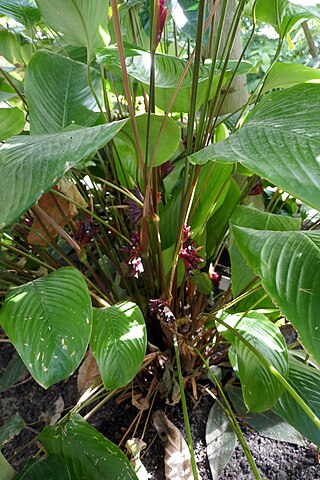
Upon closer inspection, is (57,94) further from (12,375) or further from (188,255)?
(12,375)

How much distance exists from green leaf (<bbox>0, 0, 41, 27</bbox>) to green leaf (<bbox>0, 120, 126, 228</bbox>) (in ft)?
1.66

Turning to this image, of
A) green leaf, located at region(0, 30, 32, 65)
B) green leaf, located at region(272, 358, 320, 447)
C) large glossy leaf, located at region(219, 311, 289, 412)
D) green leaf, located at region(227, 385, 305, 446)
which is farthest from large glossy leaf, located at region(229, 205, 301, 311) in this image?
green leaf, located at region(0, 30, 32, 65)

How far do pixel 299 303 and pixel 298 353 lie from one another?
424 mm

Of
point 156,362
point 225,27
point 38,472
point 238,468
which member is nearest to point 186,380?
point 156,362

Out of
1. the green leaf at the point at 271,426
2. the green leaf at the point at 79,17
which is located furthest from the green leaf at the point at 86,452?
the green leaf at the point at 79,17

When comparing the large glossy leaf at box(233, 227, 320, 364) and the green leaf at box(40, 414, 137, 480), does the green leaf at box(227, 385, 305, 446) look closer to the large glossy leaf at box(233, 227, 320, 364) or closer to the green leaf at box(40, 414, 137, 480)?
the green leaf at box(40, 414, 137, 480)

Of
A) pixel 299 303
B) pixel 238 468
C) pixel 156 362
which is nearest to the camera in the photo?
pixel 299 303

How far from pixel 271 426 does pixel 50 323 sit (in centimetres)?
48

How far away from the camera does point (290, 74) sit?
601mm

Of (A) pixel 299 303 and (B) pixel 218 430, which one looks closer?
(A) pixel 299 303

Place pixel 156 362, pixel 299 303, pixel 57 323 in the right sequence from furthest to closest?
pixel 156 362 < pixel 57 323 < pixel 299 303

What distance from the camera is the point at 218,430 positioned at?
75cm

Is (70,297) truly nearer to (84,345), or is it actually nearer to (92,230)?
(84,345)

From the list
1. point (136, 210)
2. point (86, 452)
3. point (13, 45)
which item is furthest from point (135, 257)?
point (13, 45)
